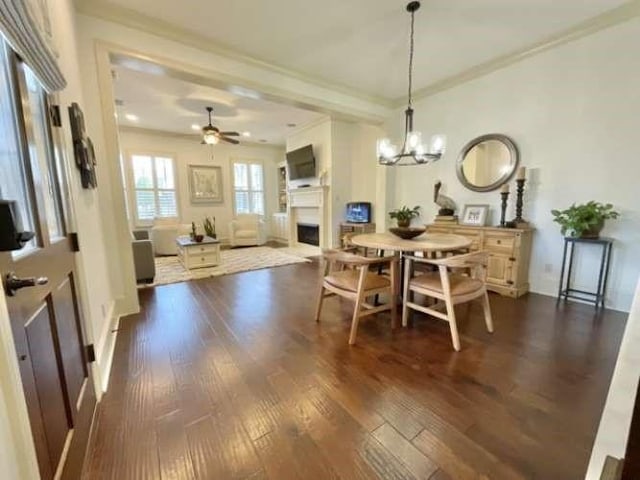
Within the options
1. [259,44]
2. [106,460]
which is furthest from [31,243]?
[259,44]

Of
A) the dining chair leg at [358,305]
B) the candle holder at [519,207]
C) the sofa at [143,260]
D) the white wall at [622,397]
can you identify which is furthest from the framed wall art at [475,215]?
the sofa at [143,260]

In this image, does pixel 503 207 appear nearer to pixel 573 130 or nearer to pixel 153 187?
pixel 573 130

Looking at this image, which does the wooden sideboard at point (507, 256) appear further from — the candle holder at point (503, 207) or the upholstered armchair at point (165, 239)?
the upholstered armchair at point (165, 239)

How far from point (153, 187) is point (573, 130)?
7941 mm

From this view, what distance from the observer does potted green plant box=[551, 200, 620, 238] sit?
2.76 meters

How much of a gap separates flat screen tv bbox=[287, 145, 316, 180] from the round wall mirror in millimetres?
3204

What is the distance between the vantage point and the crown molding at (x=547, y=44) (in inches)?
103

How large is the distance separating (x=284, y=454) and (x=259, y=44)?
3.70 meters

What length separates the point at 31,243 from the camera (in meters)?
1.02

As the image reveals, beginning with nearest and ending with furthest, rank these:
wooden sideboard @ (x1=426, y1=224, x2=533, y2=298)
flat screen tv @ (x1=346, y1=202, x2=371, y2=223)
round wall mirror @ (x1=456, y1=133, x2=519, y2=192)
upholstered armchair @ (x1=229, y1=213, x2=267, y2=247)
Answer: wooden sideboard @ (x1=426, y1=224, x2=533, y2=298), round wall mirror @ (x1=456, y1=133, x2=519, y2=192), flat screen tv @ (x1=346, y1=202, x2=371, y2=223), upholstered armchair @ (x1=229, y1=213, x2=267, y2=247)

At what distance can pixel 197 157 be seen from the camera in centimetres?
746

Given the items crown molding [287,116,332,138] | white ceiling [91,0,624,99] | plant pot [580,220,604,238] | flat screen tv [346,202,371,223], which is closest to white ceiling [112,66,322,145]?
crown molding [287,116,332,138]

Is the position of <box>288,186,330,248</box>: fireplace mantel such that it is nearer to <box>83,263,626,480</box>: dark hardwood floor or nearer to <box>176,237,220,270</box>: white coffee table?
<box>176,237,220,270</box>: white coffee table

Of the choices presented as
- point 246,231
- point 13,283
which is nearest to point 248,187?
point 246,231
